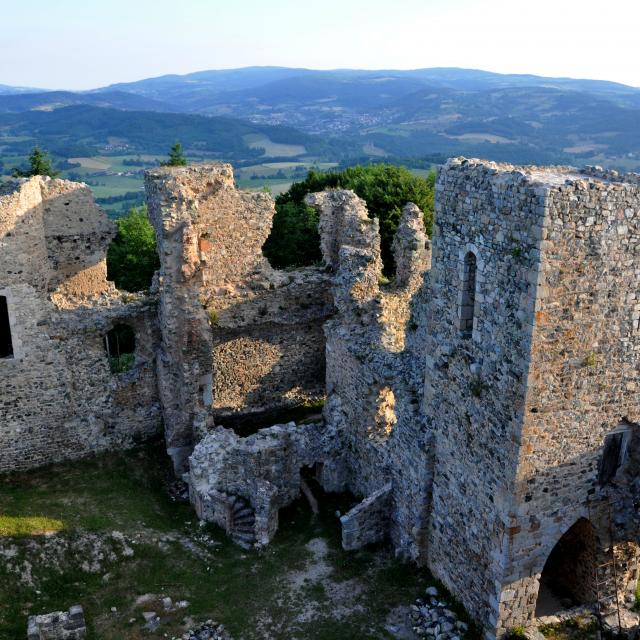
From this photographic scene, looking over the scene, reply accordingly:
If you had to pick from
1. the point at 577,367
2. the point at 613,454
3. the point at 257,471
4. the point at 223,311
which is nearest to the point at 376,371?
the point at 257,471

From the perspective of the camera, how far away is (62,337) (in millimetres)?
17297

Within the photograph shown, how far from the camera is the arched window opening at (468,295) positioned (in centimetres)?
1090

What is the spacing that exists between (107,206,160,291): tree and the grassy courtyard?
18.9 metres

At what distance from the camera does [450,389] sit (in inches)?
461

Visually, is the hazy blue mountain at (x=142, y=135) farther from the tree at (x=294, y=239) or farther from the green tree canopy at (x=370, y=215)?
the tree at (x=294, y=239)

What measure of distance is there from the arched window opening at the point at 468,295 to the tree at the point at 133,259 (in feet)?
82.0

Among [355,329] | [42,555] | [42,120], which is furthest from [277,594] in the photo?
[42,120]

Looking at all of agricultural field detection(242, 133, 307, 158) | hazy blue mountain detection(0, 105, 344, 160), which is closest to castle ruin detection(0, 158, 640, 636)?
hazy blue mountain detection(0, 105, 344, 160)

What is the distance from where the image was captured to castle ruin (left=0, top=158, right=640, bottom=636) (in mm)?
9859

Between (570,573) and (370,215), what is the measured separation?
2702 cm

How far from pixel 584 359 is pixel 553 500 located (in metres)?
2.34

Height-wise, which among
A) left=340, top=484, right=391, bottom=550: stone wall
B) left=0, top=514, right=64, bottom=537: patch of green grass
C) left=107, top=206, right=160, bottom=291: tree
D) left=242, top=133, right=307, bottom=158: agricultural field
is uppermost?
left=242, top=133, right=307, bottom=158: agricultural field

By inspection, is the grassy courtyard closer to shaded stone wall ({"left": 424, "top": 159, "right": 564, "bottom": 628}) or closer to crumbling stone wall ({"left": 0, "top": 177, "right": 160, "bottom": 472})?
shaded stone wall ({"left": 424, "top": 159, "right": 564, "bottom": 628})

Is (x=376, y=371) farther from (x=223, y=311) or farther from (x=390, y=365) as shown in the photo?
(x=223, y=311)
